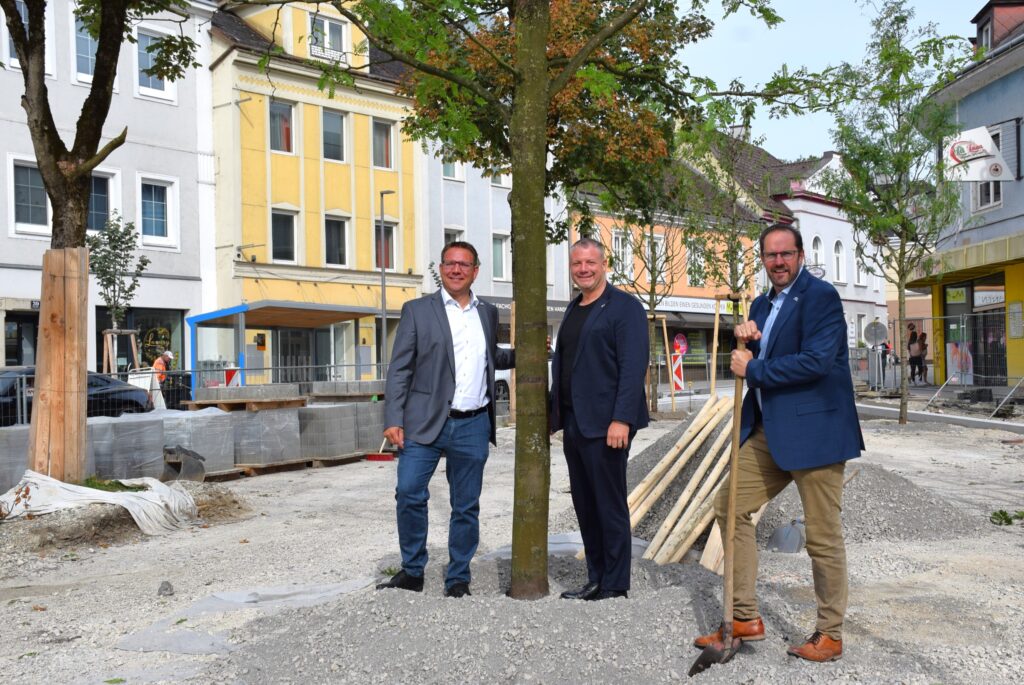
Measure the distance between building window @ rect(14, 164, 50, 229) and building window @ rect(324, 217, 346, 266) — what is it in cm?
954

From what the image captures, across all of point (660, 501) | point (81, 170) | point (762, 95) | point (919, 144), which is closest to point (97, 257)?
point (81, 170)

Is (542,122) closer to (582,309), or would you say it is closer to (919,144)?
(582,309)

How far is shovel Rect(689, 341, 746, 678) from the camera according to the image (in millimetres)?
4469

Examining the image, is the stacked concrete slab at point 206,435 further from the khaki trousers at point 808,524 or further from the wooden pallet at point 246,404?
the khaki trousers at point 808,524

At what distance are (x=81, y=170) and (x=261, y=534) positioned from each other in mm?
3781

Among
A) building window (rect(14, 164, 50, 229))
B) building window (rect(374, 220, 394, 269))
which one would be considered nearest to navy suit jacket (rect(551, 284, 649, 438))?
building window (rect(14, 164, 50, 229))

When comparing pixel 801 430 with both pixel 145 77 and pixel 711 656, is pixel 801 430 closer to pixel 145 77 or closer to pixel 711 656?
pixel 711 656

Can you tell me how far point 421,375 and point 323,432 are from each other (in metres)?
9.77

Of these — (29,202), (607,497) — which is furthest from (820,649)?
(29,202)

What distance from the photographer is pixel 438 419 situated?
5.84 metres

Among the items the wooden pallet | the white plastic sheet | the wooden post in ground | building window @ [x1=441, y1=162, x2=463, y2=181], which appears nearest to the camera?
the white plastic sheet

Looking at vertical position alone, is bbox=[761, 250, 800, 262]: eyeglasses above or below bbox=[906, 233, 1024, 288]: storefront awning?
below

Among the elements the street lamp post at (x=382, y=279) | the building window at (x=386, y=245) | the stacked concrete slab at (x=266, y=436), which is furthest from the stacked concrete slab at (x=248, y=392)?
the building window at (x=386, y=245)

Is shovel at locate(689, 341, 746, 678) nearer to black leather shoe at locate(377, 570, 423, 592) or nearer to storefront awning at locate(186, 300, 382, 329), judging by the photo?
black leather shoe at locate(377, 570, 423, 592)
